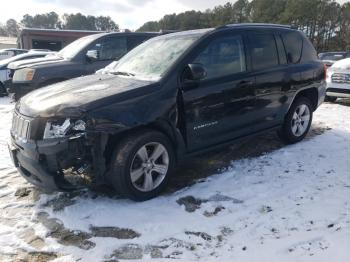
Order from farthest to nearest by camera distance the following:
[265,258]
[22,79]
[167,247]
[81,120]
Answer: [22,79] → [81,120] → [167,247] → [265,258]

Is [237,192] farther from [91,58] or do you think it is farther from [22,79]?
[22,79]

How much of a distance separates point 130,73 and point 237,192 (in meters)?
1.92

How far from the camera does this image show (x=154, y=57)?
191 inches

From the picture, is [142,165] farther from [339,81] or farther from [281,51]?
[339,81]

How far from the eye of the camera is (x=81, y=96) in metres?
3.97

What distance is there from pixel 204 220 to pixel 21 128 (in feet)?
6.80

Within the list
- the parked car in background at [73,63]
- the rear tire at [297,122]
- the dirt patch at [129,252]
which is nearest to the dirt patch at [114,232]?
the dirt patch at [129,252]

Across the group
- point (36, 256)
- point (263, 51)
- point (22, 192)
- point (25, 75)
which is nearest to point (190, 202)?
point (36, 256)

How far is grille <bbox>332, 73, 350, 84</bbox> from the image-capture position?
31.8 feet

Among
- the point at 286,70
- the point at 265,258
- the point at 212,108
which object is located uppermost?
the point at 286,70

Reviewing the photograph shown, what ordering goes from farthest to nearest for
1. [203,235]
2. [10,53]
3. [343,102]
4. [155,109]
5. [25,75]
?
[10,53], [343,102], [25,75], [155,109], [203,235]

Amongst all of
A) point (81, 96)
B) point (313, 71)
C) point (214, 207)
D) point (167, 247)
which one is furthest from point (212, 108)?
point (313, 71)

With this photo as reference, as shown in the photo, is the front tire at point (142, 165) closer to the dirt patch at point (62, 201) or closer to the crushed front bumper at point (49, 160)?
the crushed front bumper at point (49, 160)

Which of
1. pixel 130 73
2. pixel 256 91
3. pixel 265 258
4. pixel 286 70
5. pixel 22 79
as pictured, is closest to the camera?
pixel 265 258
